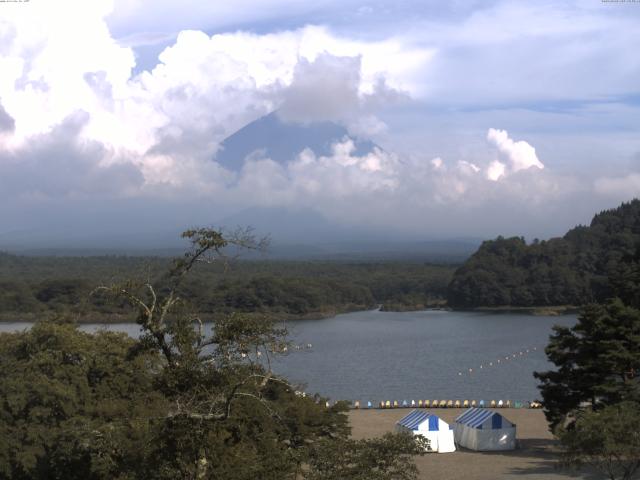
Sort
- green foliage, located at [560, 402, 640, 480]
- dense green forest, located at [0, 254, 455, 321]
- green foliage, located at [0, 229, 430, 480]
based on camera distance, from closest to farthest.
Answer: green foliage, located at [0, 229, 430, 480] → green foliage, located at [560, 402, 640, 480] → dense green forest, located at [0, 254, 455, 321]

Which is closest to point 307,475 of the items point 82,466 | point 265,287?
point 82,466

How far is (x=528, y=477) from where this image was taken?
47.4 feet

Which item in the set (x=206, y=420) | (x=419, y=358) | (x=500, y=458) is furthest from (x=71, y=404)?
(x=419, y=358)

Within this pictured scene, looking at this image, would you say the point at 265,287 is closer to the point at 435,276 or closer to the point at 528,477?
the point at 435,276

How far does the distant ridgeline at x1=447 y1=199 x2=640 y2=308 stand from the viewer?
65.2 m

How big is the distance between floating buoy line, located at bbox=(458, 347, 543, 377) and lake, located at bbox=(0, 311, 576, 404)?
4 cm

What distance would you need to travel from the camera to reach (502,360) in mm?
35500

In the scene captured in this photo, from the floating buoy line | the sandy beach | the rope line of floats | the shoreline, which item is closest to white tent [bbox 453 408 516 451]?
the sandy beach

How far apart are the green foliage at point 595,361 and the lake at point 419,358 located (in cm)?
483

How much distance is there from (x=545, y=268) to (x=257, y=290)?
2325cm

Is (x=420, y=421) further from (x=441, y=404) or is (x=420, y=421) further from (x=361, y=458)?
(x=361, y=458)

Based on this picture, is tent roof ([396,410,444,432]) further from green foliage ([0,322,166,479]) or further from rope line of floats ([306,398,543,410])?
rope line of floats ([306,398,543,410])

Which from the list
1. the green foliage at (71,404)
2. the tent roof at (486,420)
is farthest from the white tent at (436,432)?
the green foliage at (71,404)

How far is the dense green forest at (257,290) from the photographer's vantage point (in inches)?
2142
